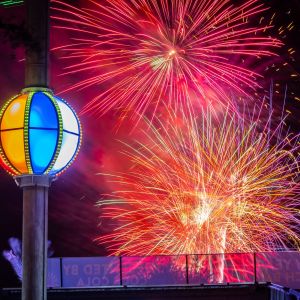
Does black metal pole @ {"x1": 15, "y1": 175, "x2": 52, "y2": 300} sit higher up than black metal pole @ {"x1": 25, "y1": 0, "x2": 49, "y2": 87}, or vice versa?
black metal pole @ {"x1": 25, "y1": 0, "x2": 49, "y2": 87}

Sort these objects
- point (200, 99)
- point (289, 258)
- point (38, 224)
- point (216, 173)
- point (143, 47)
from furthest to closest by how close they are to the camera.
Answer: point (200, 99), point (216, 173), point (143, 47), point (289, 258), point (38, 224)

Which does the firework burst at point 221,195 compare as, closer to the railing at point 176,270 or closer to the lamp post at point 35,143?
the railing at point 176,270

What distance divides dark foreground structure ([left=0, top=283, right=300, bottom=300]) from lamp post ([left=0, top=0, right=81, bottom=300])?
23.2 ft

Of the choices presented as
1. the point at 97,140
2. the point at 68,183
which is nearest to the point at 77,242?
the point at 68,183

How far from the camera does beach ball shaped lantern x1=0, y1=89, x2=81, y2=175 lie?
766 cm

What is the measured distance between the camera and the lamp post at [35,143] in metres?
7.59

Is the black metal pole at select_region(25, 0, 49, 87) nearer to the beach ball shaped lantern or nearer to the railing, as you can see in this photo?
the beach ball shaped lantern

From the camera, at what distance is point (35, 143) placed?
302 inches

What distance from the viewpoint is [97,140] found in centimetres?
3272

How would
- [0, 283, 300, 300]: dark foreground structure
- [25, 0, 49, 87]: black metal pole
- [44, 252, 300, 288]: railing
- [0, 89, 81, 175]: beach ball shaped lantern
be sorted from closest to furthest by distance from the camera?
1. [0, 89, 81, 175]: beach ball shaped lantern
2. [25, 0, 49, 87]: black metal pole
3. [0, 283, 300, 300]: dark foreground structure
4. [44, 252, 300, 288]: railing

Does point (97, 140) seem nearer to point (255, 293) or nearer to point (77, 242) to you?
point (77, 242)

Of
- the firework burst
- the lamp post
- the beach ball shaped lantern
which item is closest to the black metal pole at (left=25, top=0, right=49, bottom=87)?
the lamp post

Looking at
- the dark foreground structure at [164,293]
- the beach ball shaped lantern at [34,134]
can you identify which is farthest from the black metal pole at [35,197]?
the dark foreground structure at [164,293]

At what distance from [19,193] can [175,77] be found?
15611 mm
